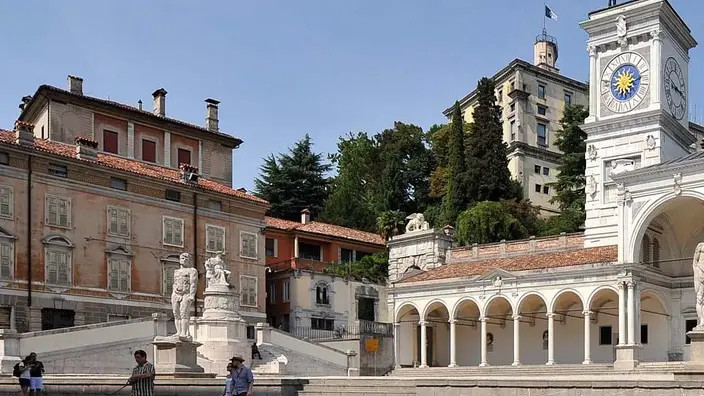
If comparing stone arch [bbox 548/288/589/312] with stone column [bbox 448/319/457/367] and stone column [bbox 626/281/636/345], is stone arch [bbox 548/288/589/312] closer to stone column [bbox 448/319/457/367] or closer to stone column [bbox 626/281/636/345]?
stone column [bbox 626/281/636/345]

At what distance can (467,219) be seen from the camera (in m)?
55.3

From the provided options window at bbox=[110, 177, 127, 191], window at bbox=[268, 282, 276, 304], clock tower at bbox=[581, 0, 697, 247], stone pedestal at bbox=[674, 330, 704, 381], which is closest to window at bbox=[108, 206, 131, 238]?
window at bbox=[110, 177, 127, 191]

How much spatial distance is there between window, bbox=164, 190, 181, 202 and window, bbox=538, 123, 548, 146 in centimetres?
3509

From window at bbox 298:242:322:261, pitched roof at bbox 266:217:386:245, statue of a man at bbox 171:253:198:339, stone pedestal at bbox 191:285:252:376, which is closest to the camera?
statue of a man at bbox 171:253:198:339

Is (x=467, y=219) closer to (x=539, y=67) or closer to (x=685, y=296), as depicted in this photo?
(x=685, y=296)

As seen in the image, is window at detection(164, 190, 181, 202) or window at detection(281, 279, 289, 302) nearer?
window at detection(164, 190, 181, 202)

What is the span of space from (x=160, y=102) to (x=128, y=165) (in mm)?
7977

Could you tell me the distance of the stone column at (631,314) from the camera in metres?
38.2

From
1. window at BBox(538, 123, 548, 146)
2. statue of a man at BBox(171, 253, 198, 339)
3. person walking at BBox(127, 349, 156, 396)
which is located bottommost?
person walking at BBox(127, 349, 156, 396)

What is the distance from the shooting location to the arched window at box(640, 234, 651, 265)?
40.4 meters

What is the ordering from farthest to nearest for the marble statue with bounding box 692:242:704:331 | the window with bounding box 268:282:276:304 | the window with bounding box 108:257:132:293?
the window with bounding box 268:282:276:304
the window with bounding box 108:257:132:293
the marble statue with bounding box 692:242:704:331

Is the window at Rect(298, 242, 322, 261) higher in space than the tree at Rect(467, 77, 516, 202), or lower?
lower

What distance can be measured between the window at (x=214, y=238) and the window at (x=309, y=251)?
9670 millimetres

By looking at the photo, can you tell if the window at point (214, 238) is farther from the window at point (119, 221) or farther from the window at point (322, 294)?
the window at point (322, 294)
